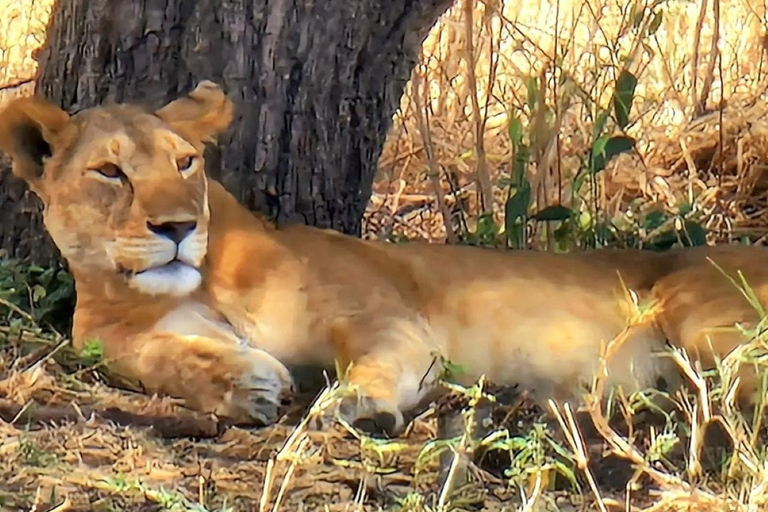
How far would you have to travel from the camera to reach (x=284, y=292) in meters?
2.48

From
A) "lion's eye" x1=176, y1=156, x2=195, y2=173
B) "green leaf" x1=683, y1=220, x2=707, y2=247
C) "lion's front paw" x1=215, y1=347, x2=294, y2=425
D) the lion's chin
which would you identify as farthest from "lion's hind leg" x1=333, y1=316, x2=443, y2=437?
"green leaf" x1=683, y1=220, x2=707, y2=247

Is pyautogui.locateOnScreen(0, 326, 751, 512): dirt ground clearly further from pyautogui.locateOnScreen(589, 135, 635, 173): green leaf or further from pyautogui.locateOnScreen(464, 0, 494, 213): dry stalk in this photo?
pyautogui.locateOnScreen(464, 0, 494, 213): dry stalk

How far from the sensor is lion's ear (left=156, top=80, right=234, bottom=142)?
8.39 ft

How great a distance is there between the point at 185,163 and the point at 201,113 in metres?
0.16

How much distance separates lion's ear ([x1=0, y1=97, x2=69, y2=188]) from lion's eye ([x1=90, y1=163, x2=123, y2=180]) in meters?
0.15

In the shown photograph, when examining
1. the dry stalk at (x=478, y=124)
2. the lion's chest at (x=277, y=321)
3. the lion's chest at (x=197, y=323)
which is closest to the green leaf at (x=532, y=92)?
the dry stalk at (x=478, y=124)

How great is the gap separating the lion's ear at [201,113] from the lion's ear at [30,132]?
20cm

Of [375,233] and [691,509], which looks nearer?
[691,509]

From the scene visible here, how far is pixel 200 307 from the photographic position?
2455 mm

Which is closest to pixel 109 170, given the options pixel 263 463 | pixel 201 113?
pixel 201 113

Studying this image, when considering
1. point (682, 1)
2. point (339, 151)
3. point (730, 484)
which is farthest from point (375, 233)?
point (730, 484)

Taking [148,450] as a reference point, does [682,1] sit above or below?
above

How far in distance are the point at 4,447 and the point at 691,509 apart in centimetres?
98

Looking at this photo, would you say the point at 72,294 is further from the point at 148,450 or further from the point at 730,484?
the point at 730,484
